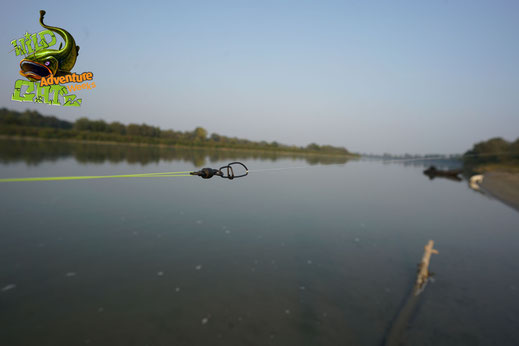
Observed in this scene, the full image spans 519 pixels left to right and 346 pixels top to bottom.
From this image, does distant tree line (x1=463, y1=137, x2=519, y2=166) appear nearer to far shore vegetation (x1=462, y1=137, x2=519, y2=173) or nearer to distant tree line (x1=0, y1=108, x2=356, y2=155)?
far shore vegetation (x1=462, y1=137, x2=519, y2=173)

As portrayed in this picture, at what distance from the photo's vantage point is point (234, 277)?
833cm

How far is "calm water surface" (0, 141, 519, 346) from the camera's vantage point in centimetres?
595

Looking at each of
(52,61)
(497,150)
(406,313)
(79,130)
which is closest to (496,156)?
(497,150)

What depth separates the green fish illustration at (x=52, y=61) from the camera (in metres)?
4.50

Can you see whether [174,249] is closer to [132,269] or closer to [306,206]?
[132,269]

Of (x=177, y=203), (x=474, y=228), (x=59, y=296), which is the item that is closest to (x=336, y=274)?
(x=59, y=296)

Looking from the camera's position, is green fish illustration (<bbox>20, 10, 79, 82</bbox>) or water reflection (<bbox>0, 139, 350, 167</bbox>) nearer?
green fish illustration (<bbox>20, 10, 79, 82</bbox>)

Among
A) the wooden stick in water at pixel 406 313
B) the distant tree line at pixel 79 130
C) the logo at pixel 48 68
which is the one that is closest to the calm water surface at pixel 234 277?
the wooden stick in water at pixel 406 313

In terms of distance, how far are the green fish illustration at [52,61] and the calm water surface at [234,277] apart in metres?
6.01

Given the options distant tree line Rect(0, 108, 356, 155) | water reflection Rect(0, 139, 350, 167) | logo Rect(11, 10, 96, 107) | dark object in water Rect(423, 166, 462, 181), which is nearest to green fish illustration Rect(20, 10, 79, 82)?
logo Rect(11, 10, 96, 107)

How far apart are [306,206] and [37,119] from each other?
121 m

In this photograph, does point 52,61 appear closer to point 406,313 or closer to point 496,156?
point 406,313

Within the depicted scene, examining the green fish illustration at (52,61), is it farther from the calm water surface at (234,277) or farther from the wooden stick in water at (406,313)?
the wooden stick in water at (406,313)

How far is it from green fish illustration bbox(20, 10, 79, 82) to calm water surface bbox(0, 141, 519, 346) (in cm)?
601
